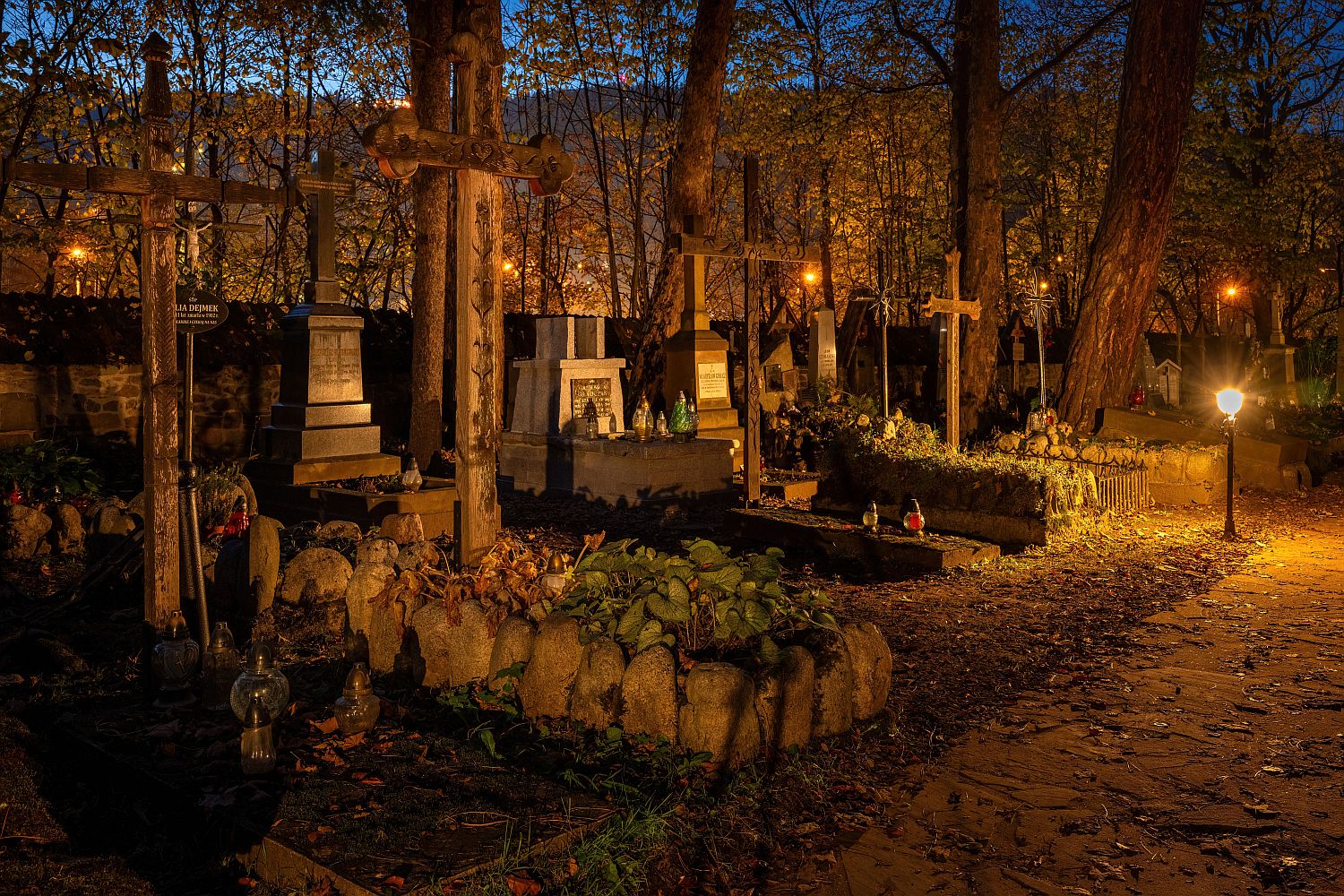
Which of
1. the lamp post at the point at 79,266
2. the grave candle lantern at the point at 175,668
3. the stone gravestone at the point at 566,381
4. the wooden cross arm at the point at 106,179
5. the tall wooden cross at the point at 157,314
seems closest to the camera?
the grave candle lantern at the point at 175,668

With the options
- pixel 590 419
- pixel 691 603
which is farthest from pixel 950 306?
pixel 691 603

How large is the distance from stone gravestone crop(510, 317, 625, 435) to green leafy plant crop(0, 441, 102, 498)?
4.91m

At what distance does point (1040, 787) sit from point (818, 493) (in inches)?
276

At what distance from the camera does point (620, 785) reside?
150 inches

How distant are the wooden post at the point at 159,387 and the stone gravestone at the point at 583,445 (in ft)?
22.1

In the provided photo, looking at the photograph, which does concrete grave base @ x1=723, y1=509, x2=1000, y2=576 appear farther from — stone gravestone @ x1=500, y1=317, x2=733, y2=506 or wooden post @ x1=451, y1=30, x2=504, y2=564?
wooden post @ x1=451, y1=30, x2=504, y2=564

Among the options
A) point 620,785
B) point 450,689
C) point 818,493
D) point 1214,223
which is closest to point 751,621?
point 620,785

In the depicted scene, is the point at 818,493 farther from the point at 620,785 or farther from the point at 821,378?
the point at 620,785

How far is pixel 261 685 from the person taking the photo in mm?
4367

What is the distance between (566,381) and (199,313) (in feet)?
14.8

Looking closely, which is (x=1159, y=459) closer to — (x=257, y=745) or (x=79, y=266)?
(x=257, y=745)

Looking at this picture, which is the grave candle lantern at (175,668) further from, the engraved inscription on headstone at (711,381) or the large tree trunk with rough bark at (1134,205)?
the large tree trunk with rough bark at (1134,205)

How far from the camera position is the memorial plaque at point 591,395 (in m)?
13.2

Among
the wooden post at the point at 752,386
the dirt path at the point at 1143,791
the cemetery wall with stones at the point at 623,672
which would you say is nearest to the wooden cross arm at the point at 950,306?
the wooden post at the point at 752,386
